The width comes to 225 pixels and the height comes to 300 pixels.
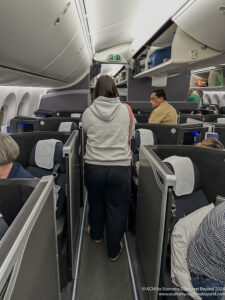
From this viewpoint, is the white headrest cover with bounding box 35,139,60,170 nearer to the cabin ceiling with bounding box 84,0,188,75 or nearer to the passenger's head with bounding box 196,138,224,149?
the passenger's head with bounding box 196,138,224,149

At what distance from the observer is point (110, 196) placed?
2109 mm

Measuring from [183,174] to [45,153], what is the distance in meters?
1.44

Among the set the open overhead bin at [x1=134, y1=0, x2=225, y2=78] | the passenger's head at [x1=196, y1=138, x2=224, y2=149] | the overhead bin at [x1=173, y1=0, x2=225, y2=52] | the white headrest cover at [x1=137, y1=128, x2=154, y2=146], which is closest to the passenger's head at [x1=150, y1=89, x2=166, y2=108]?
the open overhead bin at [x1=134, y1=0, x2=225, y2=78]

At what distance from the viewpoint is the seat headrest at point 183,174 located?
1679 mm

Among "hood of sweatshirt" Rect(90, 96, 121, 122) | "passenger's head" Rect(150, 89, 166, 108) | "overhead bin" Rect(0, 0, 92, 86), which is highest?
"overhead bin" Rect(0, 0, 92, 86)

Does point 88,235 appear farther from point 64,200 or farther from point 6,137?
point 6,137

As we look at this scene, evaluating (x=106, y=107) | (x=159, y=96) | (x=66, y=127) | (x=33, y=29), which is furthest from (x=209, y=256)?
(x=66, y=127)

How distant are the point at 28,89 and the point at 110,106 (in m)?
4.65

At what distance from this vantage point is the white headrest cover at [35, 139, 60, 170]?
7.50ft

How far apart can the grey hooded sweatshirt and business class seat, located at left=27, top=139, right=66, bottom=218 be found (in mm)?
393

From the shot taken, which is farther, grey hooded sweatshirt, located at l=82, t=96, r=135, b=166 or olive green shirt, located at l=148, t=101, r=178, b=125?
olive green shirt, located at l=148, t=101, r=178, b=125

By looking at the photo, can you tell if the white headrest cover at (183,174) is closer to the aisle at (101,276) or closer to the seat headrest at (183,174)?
the seat headrest at (183,174)

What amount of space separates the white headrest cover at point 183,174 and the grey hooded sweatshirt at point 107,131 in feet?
1.46

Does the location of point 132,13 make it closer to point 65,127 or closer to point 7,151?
point 65,127
